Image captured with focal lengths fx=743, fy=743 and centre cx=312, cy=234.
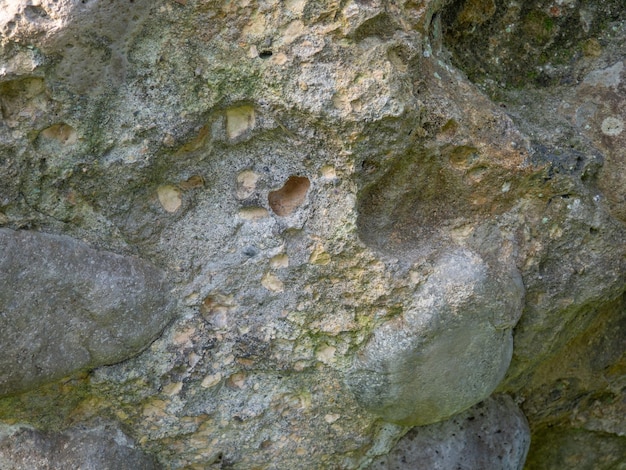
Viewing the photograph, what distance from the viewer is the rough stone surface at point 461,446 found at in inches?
48.6

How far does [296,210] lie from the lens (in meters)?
1.01

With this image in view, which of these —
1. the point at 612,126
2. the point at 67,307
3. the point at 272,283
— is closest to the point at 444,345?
the point at 272,283

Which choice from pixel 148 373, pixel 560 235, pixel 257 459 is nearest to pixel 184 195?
pixel 148 373

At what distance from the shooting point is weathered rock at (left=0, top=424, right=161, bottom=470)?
1.03 meters

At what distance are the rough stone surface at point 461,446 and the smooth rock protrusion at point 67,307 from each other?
18.6 inches

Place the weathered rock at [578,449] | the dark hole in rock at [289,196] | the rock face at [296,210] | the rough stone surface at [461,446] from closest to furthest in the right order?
the rock face at [296,210] < the dark hole in rock at [289,196] < the rough stone surface at [461,446] < the weathered rock at [578,449]

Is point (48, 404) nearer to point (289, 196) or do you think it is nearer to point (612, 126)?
point (289, 196)

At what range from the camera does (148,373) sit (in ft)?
3.43

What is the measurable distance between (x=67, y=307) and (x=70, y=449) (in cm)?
23

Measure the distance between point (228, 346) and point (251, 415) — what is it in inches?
4.7

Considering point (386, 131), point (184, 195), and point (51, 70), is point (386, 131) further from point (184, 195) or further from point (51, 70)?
point (51, 70)

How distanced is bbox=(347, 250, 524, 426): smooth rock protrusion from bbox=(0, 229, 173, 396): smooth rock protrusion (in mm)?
310

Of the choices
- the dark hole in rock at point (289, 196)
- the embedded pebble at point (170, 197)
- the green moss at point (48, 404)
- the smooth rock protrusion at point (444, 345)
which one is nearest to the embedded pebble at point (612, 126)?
the smooth rock protrusion at point (444, 345)

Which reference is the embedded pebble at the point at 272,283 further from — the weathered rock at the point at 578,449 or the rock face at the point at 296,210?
the weathered rock at the point at 578,449
